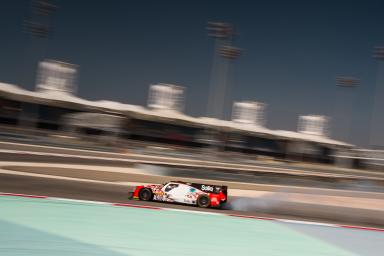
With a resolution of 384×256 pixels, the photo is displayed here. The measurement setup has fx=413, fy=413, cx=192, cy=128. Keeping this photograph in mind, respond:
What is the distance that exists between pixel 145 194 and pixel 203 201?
2.01m

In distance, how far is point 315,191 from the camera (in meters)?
21.7

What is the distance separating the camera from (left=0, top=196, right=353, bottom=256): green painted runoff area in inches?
309

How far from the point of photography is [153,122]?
3354 inches

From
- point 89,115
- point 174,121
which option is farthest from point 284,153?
point 89,115

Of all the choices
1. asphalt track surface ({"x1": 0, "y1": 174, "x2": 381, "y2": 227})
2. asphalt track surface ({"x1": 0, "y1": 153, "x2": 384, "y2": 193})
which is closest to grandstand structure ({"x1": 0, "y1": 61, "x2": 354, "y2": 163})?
asphalt track surface ({"x1": 0, "y1": 153, "x2": 384, "y2": 193})

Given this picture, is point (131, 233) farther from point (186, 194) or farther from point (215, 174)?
point (215, 174)

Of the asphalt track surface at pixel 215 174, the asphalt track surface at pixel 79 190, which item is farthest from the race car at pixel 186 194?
the asphalt track surface at pixel 215 174

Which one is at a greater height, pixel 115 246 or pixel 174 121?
pixel 174 121

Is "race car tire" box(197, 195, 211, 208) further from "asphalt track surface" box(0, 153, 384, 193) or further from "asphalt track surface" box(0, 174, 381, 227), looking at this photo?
"asphalt track surface" box(0, 153, 384, 193)

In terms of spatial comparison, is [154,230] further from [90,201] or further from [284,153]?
[284,153]

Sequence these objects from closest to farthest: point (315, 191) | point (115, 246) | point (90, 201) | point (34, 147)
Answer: point (115, 246)
point (90, 201)
point (315, 191)
point (34, 147)

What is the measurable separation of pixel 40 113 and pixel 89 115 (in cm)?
1912

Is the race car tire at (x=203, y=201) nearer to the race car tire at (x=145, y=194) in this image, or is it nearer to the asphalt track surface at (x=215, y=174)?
the race car tire at (x=145, y=194)

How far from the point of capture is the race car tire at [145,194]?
14176 millimetres
